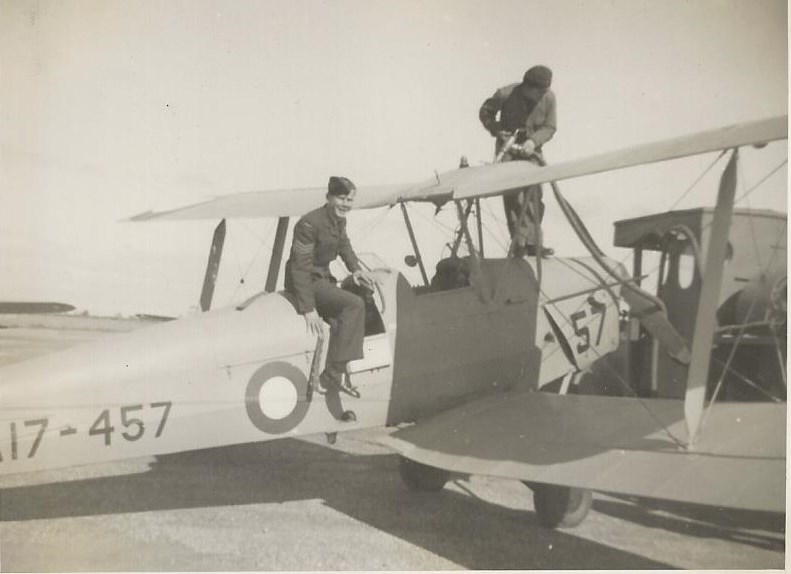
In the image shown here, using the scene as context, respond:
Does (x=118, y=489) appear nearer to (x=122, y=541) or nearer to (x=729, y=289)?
(x=122, y=541)

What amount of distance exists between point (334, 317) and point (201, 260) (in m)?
2.55

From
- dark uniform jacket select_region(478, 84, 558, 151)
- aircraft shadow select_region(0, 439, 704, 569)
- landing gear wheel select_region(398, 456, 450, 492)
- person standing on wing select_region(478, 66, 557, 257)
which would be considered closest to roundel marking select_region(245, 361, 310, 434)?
aircraft shadow select_region(0, 439, 704, 569)

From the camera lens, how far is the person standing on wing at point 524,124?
573 centimetres

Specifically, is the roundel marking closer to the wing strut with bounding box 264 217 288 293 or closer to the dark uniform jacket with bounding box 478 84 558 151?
the wing strut with bounding box 264 217 288 293

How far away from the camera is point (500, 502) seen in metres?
5.58

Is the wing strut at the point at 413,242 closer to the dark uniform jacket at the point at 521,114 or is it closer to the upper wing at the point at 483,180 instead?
the upper wing at the point at 483,180

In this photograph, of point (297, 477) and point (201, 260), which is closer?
point (297, 477)

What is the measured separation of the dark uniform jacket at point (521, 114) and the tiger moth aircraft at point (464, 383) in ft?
2.60

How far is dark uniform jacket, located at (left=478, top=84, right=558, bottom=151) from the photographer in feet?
19.1

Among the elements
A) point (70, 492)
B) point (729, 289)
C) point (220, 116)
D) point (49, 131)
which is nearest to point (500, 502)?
point (729, 289)

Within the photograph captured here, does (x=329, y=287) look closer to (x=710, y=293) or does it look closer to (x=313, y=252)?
(x=313, y=252)

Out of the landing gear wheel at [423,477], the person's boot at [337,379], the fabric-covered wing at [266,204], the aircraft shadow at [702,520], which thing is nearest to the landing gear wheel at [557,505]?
the aircraft shadow at [702,520]

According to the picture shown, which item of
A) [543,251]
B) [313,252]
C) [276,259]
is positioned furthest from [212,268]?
[543,251]

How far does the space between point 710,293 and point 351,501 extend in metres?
3.22
